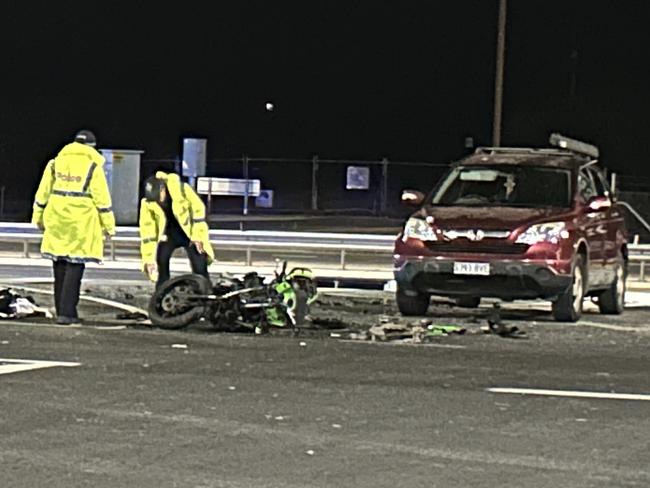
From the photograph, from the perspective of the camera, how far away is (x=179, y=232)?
1423 centimetres

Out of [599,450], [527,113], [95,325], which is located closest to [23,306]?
[95,325]

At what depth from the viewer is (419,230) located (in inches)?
565

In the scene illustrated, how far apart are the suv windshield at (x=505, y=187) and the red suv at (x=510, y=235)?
0.03 ft

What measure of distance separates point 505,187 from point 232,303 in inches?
147

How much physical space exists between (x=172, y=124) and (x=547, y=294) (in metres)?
62.9

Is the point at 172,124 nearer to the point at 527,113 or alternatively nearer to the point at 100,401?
the point at 527,113

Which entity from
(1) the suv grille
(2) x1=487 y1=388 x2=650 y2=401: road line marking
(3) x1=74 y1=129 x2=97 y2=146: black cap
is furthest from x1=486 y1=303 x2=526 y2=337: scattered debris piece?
(3) x1=74 y1=129 x2=97 y2=146: black cap

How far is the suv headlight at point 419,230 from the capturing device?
14277mm

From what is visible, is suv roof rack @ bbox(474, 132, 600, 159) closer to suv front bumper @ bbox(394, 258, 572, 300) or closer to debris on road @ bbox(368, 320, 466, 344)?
suv front bumper @ bbox(394, 258, 572, 300)

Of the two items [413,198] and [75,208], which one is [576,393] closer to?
[75,208]

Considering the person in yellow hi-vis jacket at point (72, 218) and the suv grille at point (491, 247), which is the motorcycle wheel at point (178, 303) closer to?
the person in yellow hi-vis jacket at point (72, 218)

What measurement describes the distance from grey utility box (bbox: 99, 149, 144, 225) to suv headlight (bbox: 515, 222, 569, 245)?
1966cm

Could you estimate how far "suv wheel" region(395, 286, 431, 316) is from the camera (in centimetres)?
1470

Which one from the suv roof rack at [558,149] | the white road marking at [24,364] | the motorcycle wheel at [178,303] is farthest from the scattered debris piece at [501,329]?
the white road marking at [24,364]
